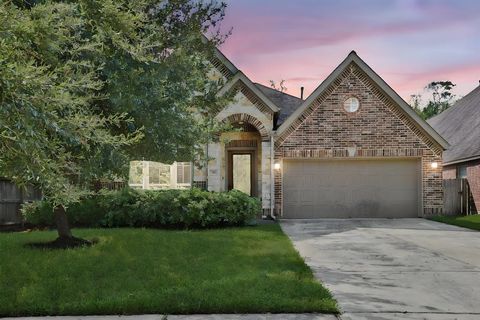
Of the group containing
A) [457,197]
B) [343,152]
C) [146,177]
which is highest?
[343,152]

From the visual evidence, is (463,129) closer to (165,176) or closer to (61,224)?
(165,176)

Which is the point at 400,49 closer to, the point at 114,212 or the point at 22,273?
the point at 114,212

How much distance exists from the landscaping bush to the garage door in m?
4.08

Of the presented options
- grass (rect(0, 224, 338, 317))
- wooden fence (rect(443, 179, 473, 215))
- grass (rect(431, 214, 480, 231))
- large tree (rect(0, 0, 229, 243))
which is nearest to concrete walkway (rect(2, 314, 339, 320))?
grass (rect(0, 224, 338, 317))

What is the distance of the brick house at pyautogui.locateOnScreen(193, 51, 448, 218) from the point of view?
59.3 ft

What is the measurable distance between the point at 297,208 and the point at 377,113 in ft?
15.7

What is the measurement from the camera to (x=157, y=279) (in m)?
6.96

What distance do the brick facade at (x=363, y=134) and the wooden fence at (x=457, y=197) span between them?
1.78m

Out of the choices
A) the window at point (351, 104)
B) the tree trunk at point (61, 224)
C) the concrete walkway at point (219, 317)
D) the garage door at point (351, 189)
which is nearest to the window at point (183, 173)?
the garage door at point (351, 189)

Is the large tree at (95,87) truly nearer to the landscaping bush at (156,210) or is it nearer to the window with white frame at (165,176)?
the landscaping bush at (156,210)

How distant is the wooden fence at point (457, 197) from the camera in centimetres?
1983

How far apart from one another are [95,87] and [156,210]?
646 centimetres

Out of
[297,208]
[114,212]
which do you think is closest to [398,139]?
[297,208]

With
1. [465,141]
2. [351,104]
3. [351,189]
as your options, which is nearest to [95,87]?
[351,104]
